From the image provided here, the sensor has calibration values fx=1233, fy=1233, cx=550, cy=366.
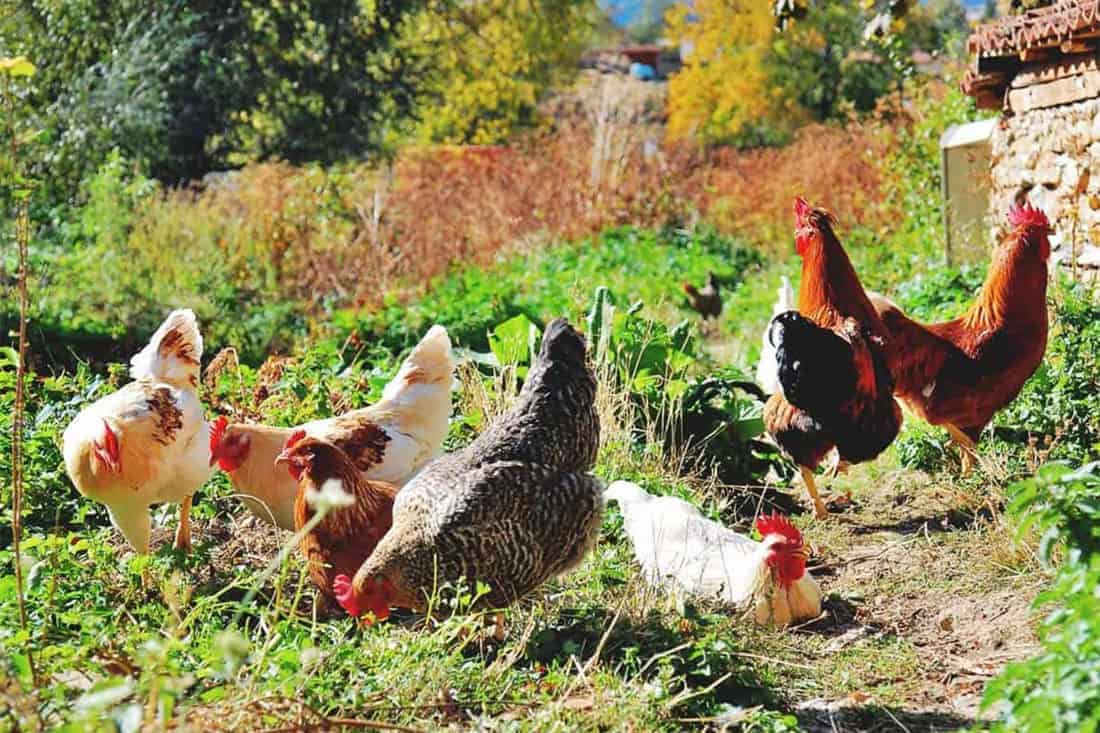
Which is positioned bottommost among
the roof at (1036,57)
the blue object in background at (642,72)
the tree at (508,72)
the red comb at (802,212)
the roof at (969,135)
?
the red comb at (802,212)

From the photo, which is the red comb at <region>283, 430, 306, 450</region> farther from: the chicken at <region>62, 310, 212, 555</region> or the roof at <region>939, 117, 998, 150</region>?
the roof at <region>939, 117, 998, 150</region>

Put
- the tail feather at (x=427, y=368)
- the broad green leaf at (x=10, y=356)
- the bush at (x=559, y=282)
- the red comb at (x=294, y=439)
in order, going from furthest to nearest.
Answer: the bush at (x=559, y=282) → the tail feather at (x=427, y=368) → the red comb at (x=294, y=439) → the broad green leaf at (x=10, y=356)

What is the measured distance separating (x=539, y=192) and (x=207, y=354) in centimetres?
737

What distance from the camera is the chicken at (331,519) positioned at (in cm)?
446

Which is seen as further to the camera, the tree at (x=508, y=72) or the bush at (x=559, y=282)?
the tree at (x=508, y=72)

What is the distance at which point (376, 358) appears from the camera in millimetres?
8383

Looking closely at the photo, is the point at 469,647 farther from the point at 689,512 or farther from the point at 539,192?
the point at 539,192

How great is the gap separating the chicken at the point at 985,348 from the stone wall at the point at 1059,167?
4.82 ft

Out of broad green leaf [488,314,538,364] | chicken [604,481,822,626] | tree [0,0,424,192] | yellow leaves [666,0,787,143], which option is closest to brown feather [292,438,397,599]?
chicken [604,481,822,626]

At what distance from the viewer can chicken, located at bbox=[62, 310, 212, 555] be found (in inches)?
187

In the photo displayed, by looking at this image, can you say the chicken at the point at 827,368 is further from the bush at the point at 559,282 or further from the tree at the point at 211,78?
the tree at the point at 211,78

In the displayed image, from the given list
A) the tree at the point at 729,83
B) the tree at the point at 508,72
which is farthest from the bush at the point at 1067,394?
the tree at the point at 729,83

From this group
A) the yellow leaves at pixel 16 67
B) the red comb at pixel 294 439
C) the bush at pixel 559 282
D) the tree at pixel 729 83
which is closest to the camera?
the yellow leaves at pixel 16 67

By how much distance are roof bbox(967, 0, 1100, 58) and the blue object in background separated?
4144 centimetres
